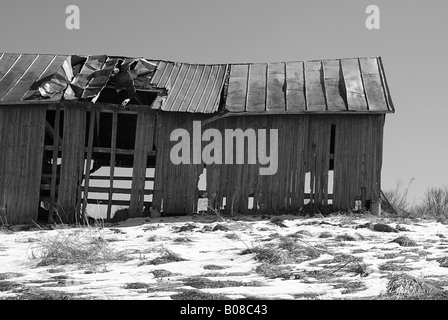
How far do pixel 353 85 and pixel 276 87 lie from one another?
2.24m

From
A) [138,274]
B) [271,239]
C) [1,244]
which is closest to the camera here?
[138,274]

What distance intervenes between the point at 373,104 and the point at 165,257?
9.19 m

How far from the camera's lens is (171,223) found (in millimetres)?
15000

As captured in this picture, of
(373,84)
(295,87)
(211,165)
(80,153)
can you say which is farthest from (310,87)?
(80,153)

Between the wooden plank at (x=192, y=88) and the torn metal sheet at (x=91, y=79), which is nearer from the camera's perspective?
the torn metal sheet at (x=91, y=79)

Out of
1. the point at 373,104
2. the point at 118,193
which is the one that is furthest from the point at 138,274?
the point at 373,104

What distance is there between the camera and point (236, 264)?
8.88 metres

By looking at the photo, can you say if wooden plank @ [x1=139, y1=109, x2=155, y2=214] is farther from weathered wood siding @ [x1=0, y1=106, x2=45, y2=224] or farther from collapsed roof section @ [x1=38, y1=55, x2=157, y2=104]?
weathered wood siding @ [x1=0, y1=106, x2=45, y2=224]

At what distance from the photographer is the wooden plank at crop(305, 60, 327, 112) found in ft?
53.8

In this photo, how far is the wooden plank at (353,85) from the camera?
16.3 m

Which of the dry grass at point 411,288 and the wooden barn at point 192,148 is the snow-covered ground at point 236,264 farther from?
the wooden barn at point 192,148

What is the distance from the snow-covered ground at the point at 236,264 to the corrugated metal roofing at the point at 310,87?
367cm

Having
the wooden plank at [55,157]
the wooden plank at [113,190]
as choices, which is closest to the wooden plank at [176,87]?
the wooden plank at [113,190]
